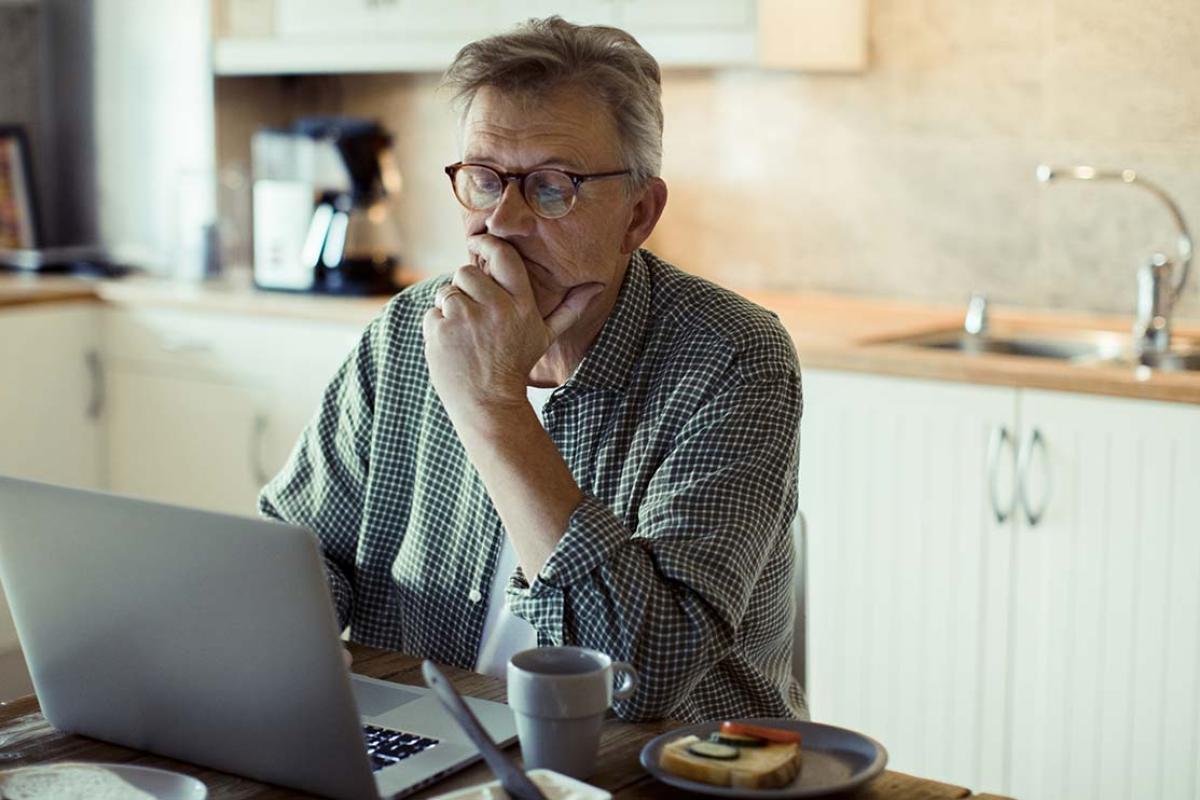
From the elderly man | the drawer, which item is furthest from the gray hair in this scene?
the drawer

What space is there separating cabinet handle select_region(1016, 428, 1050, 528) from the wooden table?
134cm

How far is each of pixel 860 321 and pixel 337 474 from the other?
1475mm

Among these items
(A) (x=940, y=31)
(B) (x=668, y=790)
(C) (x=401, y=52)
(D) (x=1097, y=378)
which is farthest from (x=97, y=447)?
(B) (x=668, y=790)

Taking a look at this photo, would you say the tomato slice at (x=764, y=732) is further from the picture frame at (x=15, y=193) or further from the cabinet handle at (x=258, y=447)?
the picture frame at (x=15, y=193)

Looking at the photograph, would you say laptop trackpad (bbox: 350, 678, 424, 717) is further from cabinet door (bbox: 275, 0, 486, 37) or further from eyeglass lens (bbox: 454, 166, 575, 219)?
cabinet door (bbox: 275, 0, 486, 37)

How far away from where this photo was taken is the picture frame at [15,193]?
4.12 m

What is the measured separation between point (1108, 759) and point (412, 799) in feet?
5.51

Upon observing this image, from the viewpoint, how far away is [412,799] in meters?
1.18

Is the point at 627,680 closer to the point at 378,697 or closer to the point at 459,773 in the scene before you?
the point at 459,773

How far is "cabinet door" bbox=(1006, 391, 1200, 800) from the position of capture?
8.00 feet

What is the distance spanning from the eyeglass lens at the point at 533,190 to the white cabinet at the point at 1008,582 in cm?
115

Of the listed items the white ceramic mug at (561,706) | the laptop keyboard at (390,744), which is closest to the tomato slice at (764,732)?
the white ceramic mug at (561,706)

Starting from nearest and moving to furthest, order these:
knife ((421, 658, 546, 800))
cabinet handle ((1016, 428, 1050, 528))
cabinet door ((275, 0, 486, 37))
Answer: knife ((421, 658, 546, 800)) < cabinet handle ((1016, 428, 1050, 528)) < cabinet door ((275, 0, 486, 37))

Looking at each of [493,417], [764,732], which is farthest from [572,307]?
[764,732]
